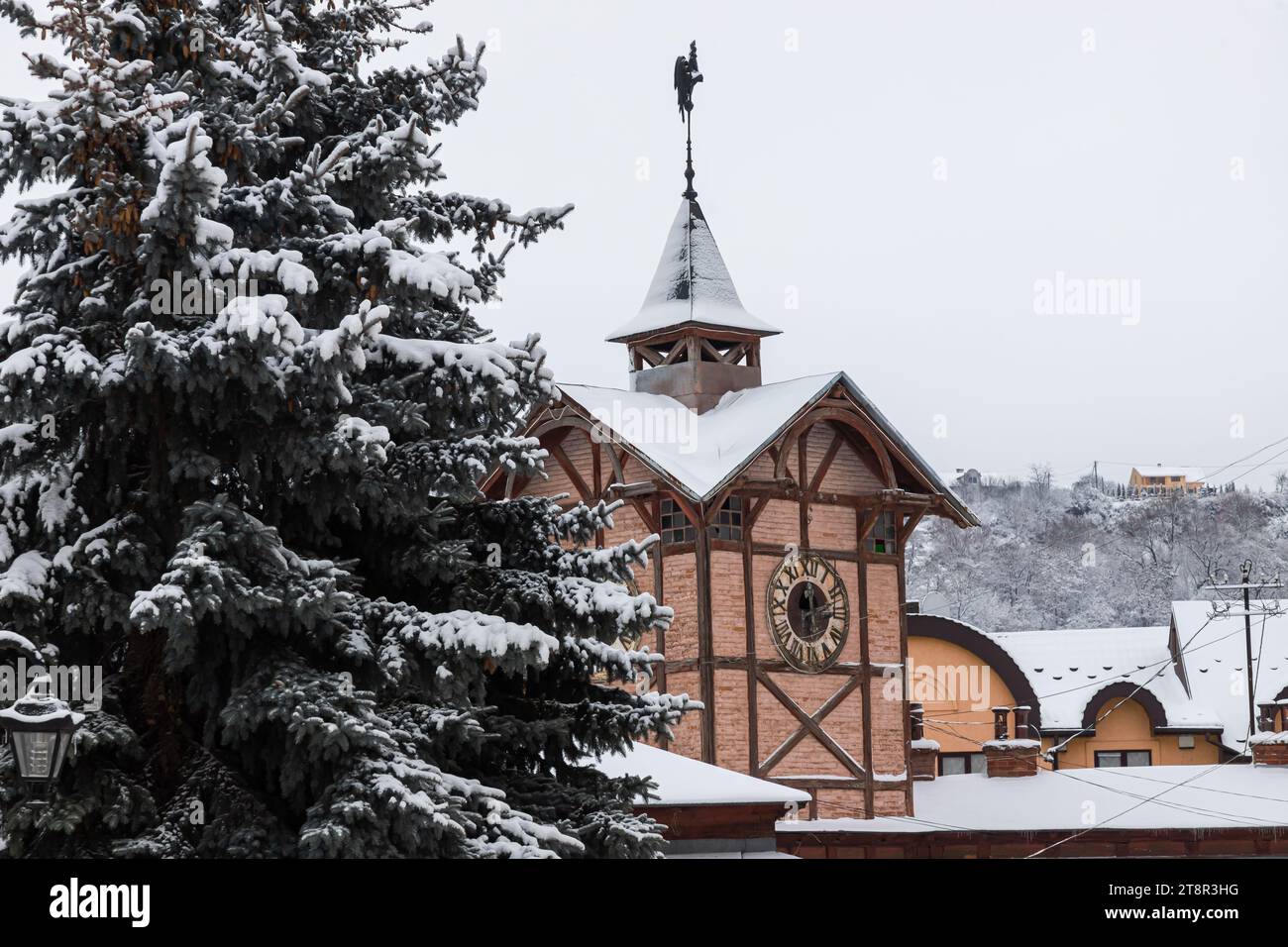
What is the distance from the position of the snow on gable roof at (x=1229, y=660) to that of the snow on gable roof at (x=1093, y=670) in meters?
0.43

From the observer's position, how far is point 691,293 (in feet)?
91.9

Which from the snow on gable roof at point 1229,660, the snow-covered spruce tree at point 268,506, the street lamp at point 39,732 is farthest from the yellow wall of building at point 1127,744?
the street lamp at point 39,732

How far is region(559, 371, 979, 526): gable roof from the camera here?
24125mm

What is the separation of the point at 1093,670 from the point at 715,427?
66.9 ft

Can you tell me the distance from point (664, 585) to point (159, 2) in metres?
13.5

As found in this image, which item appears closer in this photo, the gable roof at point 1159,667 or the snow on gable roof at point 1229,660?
the gable roof at point 1159,667

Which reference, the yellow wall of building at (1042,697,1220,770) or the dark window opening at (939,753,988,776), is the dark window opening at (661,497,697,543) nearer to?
the dark window opening at (939,753,988,776)

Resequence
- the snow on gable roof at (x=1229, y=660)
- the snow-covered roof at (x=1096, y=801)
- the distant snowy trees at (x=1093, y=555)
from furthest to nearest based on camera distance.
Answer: the distant snowy trees at (x=1093, y=555)
the snow on gable roof at (x=1229, y=660)
the snow-covered roof at (x=1096, y=801)

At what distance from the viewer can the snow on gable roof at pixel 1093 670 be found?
40.1 m

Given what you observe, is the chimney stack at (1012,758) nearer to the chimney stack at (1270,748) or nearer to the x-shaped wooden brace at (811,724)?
the chimney stack at (1270,748)

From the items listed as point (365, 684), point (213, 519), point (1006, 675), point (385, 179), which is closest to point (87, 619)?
point (213, 519)

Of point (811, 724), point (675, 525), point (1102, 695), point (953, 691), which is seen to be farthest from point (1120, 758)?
point (675, 525)

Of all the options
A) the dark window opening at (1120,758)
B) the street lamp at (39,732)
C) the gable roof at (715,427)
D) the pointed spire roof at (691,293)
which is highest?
the pointed spire roof at (691,293)
